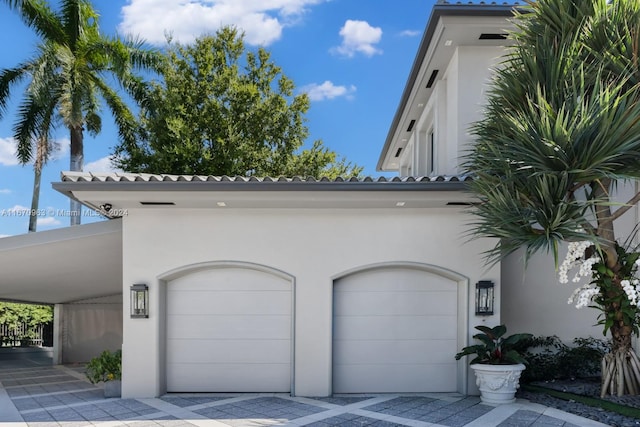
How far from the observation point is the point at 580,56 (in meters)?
6.61

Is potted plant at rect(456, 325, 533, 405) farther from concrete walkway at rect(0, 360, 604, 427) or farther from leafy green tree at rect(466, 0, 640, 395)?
leafy green tree at rect(466, 0, 640, 395)

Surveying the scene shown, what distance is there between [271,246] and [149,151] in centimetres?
1717

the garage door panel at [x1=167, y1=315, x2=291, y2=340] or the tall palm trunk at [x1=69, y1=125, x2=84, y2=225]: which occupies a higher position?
the tall palm trunk at [x1=69, y1=125, x2=84, y2=225]

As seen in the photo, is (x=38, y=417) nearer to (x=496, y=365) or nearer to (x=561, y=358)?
(x=496, y=365)

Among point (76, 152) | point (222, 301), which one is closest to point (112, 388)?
point (222, 301)

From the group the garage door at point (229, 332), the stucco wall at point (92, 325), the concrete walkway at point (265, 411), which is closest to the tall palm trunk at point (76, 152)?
the stucco wall at point (92, 325)

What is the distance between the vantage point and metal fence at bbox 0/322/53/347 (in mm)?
18562

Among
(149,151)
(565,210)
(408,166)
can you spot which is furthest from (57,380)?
(149,151)

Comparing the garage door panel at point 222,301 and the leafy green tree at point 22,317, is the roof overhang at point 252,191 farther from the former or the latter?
the leafy green tree at point 22,317

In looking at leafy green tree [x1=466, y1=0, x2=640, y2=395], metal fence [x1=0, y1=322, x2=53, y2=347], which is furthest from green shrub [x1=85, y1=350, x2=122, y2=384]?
metal fence [x1=0, y1=322, x2=53, y2=347]

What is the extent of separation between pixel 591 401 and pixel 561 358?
1.70m

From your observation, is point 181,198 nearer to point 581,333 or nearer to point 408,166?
point 581,333

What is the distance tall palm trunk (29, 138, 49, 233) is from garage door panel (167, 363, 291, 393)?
1473 centimetres

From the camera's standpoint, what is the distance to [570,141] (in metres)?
5.97
